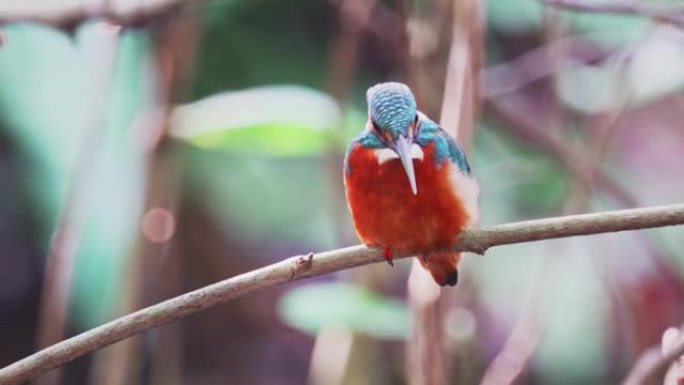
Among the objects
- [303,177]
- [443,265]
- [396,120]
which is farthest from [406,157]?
[303,177]

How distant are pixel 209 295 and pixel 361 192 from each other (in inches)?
17.6

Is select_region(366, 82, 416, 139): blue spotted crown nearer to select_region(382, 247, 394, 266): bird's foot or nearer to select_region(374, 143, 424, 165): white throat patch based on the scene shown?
select_region(374, 143, 424, 165): white throat patch

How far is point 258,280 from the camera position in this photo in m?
1.03

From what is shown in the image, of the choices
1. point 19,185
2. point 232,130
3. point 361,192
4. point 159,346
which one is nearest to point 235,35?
point 19,185

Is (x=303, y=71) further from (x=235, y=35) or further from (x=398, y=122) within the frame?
(x=398, y=122)

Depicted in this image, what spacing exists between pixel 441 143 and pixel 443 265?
16 cm

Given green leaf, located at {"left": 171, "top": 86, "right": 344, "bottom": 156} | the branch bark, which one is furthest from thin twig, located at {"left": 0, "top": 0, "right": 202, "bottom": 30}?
the branch bark

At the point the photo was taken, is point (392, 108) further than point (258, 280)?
Yes

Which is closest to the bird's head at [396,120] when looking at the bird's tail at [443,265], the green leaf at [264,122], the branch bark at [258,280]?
the bird's tail at [443,265]

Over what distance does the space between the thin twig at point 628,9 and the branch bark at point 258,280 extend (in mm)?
1004

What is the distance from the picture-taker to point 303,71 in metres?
3.27

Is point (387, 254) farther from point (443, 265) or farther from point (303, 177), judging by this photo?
point (303, 177)

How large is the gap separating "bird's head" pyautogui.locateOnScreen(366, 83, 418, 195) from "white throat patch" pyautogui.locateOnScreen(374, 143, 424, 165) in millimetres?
11

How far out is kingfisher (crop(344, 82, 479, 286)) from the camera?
4.40ft
